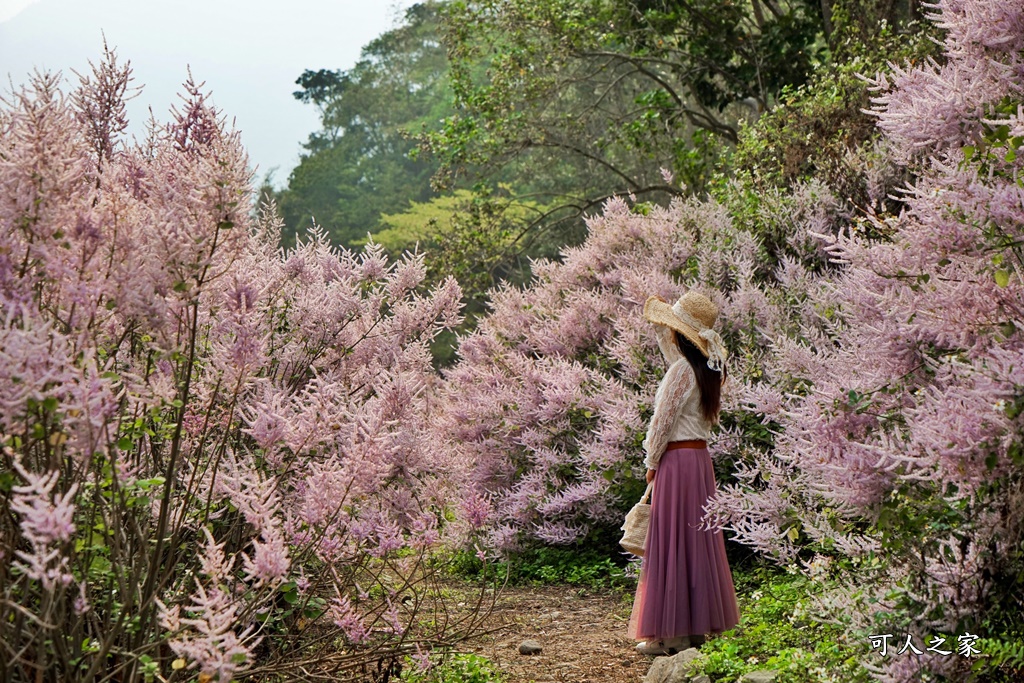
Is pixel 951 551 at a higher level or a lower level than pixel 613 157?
lower

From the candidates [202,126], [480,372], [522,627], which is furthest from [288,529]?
[480,372]

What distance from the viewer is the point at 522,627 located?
7133mm

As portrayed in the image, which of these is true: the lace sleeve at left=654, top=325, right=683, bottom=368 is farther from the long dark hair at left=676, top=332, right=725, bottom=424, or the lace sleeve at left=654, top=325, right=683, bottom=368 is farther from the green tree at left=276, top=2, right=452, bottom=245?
the green tree at left=276, top=2, right=452, bottom=245

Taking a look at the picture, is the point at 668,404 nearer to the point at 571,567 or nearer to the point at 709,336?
the point at 709,336

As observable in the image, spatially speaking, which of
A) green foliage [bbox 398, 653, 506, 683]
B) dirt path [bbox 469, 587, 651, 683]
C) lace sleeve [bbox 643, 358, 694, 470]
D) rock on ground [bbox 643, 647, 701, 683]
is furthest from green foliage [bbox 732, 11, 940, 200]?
green foliage [bbox 398, 653, 506, 683]

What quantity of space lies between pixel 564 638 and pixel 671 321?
2301 mm

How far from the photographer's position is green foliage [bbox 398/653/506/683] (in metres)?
5.00

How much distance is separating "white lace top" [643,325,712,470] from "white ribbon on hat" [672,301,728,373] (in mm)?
170

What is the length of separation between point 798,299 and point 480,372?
3443 mm

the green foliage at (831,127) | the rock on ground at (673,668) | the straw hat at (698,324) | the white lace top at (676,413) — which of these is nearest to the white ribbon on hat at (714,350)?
the straw hat at (698,324)

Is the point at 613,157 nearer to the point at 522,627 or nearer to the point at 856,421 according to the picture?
the point at 522,627

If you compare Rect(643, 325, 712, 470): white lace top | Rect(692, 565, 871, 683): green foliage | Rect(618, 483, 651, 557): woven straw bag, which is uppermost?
Rect(643, 325, 712, 470): white lace top

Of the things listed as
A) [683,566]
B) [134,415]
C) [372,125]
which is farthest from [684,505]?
[372,125]

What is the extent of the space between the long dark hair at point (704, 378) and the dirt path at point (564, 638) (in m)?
1.60
